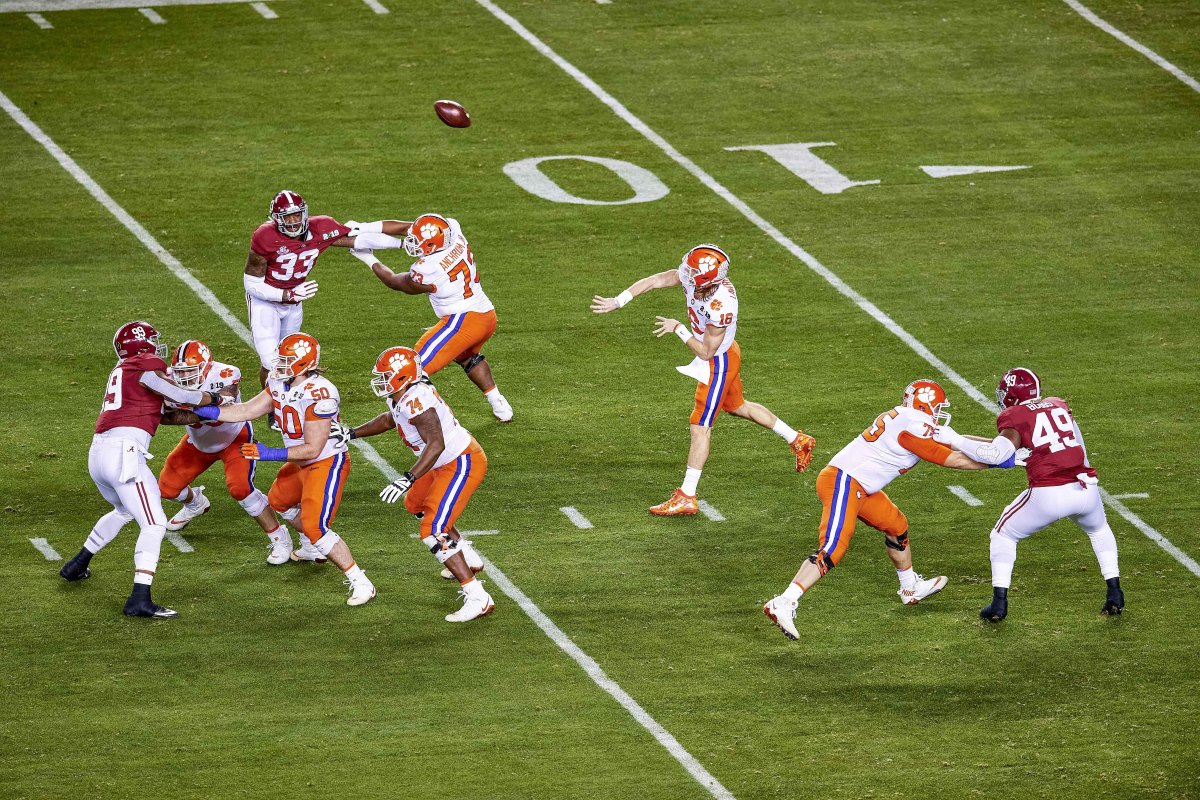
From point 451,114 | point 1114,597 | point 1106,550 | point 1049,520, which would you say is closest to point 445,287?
point 451,114

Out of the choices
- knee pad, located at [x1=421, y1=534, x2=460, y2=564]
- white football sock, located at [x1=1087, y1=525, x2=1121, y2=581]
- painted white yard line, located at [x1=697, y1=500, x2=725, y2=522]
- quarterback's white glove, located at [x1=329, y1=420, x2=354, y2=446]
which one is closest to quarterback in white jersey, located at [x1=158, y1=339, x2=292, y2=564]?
quarterback's white glove, located at [x1=329, y1=420, x2=354, y2=446]

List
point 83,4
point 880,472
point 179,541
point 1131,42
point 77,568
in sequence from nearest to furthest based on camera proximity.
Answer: point 880,472 → point 77,568 → point 179,541 → point 1131,42 → point 83,4

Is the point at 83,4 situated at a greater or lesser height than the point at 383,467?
lesser

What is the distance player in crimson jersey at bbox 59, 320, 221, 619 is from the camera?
11.7 m

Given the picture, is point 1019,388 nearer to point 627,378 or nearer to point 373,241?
point 627,378

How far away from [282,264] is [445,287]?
1218 millimetres

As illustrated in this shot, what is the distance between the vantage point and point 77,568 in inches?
477

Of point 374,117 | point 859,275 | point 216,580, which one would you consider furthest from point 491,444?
point 374,117

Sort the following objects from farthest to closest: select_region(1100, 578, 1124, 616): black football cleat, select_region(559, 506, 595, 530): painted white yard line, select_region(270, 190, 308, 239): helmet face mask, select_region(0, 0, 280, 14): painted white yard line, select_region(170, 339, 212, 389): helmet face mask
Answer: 1. select_region(0, 0, 280, 14): painted white yard line
2. select_region(270, 190, 308, 239): helmet face mask
3. select_region(559, 506, 595, 530): painted white yard line
4. select_region(170, 339, 212, 389): helmet face mask
5. select_region(1100, 578, 1124, 616): black football cleat

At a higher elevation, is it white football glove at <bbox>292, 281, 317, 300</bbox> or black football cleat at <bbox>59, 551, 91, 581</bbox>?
white football glove at <bbox>292, 281, 317, 300</bbox>

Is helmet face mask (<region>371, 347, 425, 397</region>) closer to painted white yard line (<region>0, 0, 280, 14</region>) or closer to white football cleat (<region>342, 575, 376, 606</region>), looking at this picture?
white football cleat (<region>342, 575, 376, 606</region>)

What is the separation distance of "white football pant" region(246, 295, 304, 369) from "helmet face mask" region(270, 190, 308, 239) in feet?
2.00

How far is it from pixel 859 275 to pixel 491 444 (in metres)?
4.69

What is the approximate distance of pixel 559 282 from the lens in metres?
17.5
